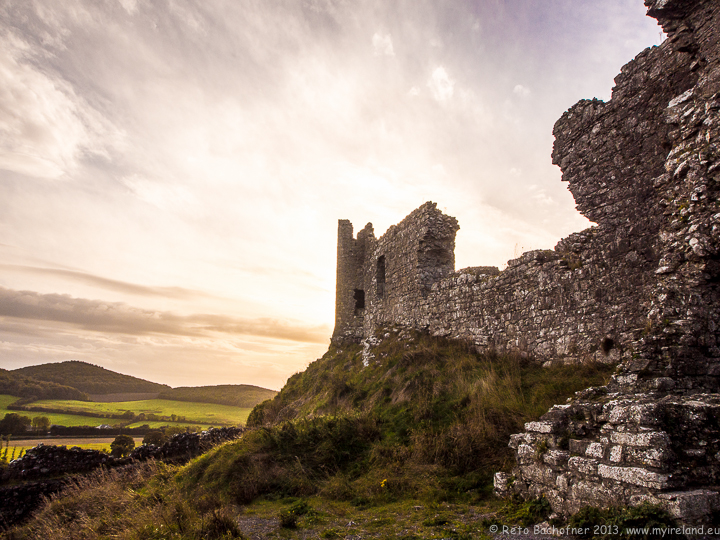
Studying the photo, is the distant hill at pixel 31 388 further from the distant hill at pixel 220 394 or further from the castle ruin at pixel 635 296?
the castle ruin at pixel 635 296

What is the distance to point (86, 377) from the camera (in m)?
32.5

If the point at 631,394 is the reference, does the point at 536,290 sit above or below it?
above

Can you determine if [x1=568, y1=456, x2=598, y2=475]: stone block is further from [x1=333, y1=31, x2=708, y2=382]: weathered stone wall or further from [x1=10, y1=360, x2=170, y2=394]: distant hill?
[x1=10, y1=360, x2=170, y2=394]: distant hill

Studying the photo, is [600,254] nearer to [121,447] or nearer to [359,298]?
[359,298]

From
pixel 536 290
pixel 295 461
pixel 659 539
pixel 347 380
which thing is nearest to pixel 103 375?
pixel 347 380

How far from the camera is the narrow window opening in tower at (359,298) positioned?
20031 millimetres

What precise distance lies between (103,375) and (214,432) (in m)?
29.2

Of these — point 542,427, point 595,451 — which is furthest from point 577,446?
point 542,427

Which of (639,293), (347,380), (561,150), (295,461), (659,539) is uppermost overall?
(561,150)

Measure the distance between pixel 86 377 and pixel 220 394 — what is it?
39.4ft

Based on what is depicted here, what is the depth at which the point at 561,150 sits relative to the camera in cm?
884

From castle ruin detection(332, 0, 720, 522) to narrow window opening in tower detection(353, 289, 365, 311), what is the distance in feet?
29.4

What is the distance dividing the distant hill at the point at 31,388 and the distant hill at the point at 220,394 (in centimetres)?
1198

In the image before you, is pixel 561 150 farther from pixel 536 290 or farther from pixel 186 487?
pixel 186 487
